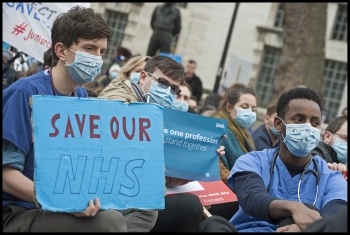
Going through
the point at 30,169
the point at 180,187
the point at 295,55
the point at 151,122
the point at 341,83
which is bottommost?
the point at 341,83

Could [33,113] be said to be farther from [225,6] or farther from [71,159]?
[225,6]

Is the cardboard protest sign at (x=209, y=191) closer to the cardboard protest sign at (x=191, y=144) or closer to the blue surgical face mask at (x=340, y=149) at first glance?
the cardboard protest sign at (x=191, y=144)

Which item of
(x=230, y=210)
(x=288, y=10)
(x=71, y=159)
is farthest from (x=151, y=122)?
(x=288, y=10)

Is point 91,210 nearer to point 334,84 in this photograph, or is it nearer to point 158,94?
point 158,94

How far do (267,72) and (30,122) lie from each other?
2715cm

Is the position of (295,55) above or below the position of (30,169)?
below

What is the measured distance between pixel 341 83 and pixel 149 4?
703cm

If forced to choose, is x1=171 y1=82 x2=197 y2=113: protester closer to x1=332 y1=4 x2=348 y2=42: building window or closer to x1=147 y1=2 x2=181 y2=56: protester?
x1=147 y1=2 x2=181 y2=56: protester

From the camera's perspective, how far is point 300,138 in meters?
5.89

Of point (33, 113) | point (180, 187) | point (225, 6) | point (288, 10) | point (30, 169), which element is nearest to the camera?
point (33, 113)

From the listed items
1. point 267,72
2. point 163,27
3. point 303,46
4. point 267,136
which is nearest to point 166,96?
point 267,136

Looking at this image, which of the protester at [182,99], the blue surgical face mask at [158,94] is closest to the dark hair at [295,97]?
the blue surgical face mask at [158,94]

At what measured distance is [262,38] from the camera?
31.1 m

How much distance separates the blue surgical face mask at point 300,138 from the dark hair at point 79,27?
1368 mm
